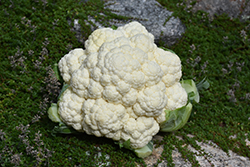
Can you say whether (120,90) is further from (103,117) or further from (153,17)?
(153,17)

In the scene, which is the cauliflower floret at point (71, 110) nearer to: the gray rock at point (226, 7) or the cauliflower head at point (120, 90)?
the cauliflower head at point (120, 90)

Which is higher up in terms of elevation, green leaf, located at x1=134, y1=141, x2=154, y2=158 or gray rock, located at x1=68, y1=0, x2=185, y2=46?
gray rock, located at x1=68, y1=0, x2=185, y2=46

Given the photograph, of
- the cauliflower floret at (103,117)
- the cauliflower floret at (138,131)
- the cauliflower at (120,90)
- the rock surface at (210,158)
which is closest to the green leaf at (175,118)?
the cauliflower at (120,90)

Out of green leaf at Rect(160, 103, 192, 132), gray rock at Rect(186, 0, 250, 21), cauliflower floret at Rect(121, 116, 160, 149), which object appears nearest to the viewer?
cauliflower floret at Rect(121, 116, 160, 149)

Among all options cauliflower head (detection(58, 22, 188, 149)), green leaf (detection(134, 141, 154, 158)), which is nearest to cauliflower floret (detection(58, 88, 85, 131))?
cauliflower head (detection(58, 22, 188, 149))

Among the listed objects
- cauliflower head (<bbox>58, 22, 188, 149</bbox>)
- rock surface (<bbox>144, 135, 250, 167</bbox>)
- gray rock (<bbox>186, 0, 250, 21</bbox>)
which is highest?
gray rock (<bbox>186, 0, 250, 21</bbox>)

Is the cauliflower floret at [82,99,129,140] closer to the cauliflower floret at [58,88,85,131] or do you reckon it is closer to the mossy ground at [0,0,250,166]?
the cauliflower floret at [58,88,85,131]
